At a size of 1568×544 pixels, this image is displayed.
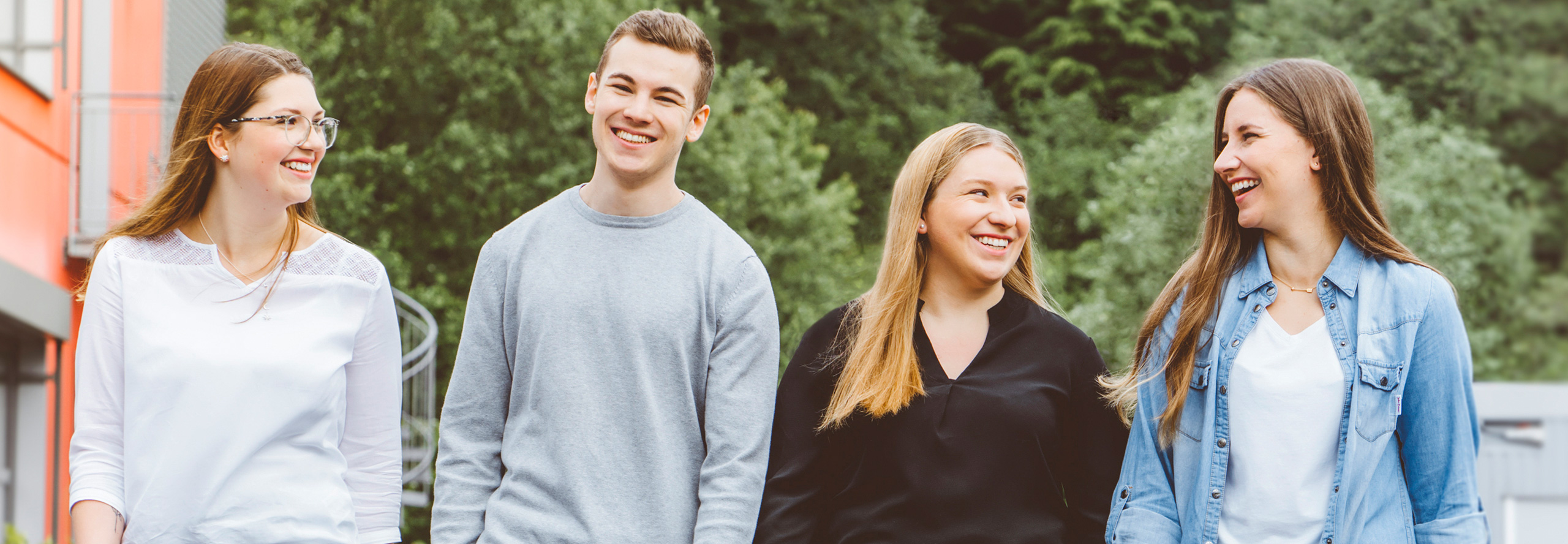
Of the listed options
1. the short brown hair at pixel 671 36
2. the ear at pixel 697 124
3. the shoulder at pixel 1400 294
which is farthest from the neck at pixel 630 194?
the shoulder at pixel 1400 294

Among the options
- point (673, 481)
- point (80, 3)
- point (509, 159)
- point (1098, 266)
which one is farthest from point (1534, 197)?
point (673, 481)

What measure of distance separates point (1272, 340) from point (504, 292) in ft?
5.91

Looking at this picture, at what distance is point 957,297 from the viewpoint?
3520 mm

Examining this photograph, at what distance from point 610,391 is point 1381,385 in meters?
1.71

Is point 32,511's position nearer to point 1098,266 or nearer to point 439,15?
point 439,15

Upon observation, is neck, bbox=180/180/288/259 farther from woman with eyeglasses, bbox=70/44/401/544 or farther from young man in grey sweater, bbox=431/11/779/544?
young man in grey sweater, bbox=431/11/779/544

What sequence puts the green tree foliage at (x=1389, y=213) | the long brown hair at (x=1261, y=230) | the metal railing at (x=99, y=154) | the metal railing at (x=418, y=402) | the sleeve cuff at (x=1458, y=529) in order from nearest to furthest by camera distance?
the sleeve cuff at (x=1458, y=529)
the long brown hair at (x=1261, y=230)
the metal railing at (x=99, y=154)
the metal railing at (x=418, y=402)
the green tree foliage at (x=1389, y=213)

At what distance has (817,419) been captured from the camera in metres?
3.37

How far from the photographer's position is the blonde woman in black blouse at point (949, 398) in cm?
318

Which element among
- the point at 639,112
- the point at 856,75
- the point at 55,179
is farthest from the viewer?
the point at 856,75

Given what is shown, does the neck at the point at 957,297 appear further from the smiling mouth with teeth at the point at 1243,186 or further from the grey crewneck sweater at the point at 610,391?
the smiling mouth with teeth at the point at 1243,186

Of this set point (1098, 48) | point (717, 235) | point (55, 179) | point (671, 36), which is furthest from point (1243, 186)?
point (1098, 48)

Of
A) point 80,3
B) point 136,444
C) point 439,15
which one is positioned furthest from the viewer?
point 439,15

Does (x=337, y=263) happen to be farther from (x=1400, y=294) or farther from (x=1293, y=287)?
(x=1400, y=294)
